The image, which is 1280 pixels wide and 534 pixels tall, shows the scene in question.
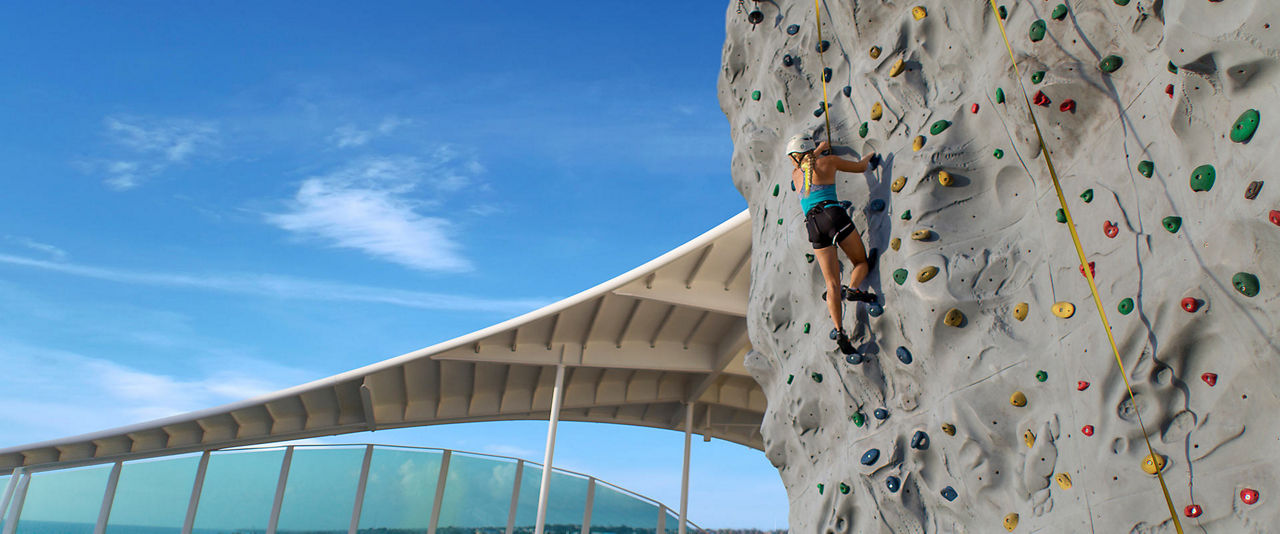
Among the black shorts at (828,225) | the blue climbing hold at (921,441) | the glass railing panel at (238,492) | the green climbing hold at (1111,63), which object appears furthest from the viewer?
the glass railing panel at (238,492)

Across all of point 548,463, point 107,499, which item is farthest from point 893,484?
point 107,499

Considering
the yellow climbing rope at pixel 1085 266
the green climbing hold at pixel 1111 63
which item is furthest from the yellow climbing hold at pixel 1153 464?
the green climbing hold at pixel 1111 63

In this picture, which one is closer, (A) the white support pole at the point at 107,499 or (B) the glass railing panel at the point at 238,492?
(A) the white support pole at the point at 107,499

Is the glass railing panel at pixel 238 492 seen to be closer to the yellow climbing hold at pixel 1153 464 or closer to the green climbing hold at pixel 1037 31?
the green climbing hold at pixel 1037 31

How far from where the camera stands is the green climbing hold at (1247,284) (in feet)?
10.7

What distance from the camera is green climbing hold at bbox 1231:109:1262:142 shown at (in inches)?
131

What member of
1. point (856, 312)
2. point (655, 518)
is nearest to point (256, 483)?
point (655, 518)

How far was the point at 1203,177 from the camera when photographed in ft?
11.6

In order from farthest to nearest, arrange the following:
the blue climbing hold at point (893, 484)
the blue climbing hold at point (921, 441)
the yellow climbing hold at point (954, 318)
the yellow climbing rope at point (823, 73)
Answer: the yellow climbing rope at point (823, 73) < the blue climbing hold at point (893, 484) < the blue climbing hold at point (921, 441) < the yellow climbing hold at point (954, 318)

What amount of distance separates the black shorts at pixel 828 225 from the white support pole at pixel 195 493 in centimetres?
1390

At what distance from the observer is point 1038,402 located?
421cm

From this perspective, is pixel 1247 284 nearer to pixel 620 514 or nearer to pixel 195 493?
pixel 620 514

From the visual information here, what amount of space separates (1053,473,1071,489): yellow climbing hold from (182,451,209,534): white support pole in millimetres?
15190

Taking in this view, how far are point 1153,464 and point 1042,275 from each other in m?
1.14
